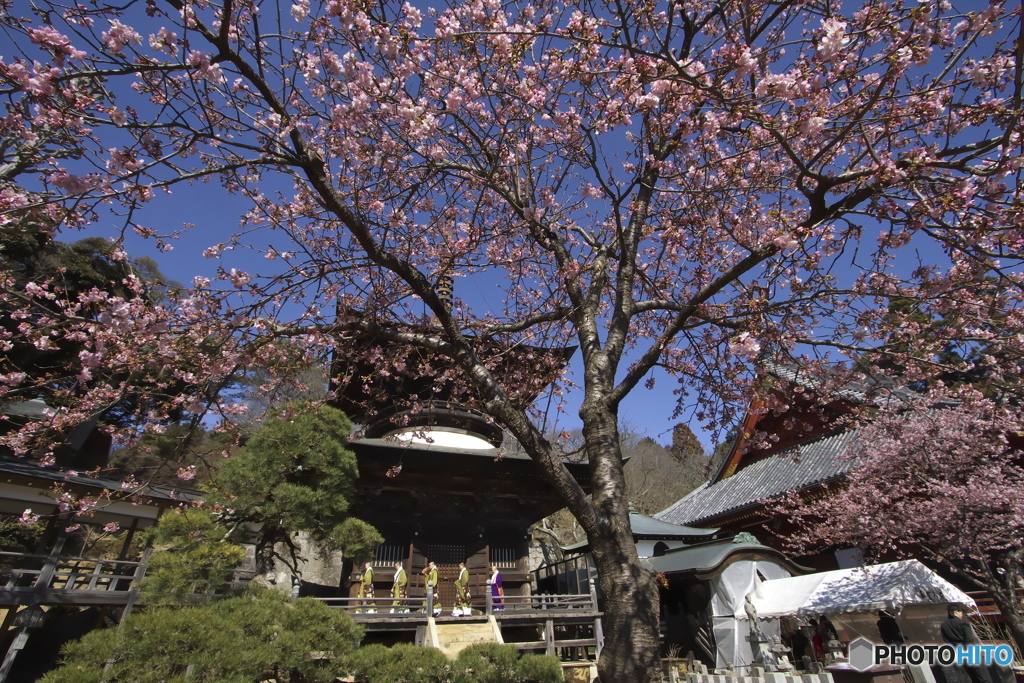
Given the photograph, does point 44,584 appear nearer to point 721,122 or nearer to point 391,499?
point 391,499

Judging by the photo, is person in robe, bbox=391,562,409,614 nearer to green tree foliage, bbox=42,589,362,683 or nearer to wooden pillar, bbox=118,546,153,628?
green tree foliage, bbox=42,589,362,683

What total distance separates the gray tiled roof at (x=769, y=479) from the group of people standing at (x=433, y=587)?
7.57 meters

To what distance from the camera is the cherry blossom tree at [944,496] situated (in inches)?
334

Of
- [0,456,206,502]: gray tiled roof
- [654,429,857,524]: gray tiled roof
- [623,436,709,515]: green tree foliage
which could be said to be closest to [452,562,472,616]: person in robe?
[0,456,206,502]: gray tiled roof

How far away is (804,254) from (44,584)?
12919mm

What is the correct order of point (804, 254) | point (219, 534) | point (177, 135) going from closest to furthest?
point (177, 135) → point (804, 254) → point (219, 534)

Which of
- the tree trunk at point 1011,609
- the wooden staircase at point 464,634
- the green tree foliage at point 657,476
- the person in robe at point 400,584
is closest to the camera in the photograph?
the tree trunk at point 1011,609

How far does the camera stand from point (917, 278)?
14.4ft

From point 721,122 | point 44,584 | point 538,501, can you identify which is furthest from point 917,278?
point 44,584

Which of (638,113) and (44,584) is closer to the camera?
(638,113)

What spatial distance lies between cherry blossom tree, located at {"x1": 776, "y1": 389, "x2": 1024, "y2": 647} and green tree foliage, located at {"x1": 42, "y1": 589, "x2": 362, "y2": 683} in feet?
28.5

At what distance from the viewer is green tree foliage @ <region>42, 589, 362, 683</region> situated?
4.52 meters

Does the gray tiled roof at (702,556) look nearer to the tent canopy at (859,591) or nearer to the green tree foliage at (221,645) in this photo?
the tent canopy at (859,591)

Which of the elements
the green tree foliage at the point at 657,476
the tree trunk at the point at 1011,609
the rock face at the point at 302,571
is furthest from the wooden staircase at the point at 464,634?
the green tree foliage at the point at 657,476
